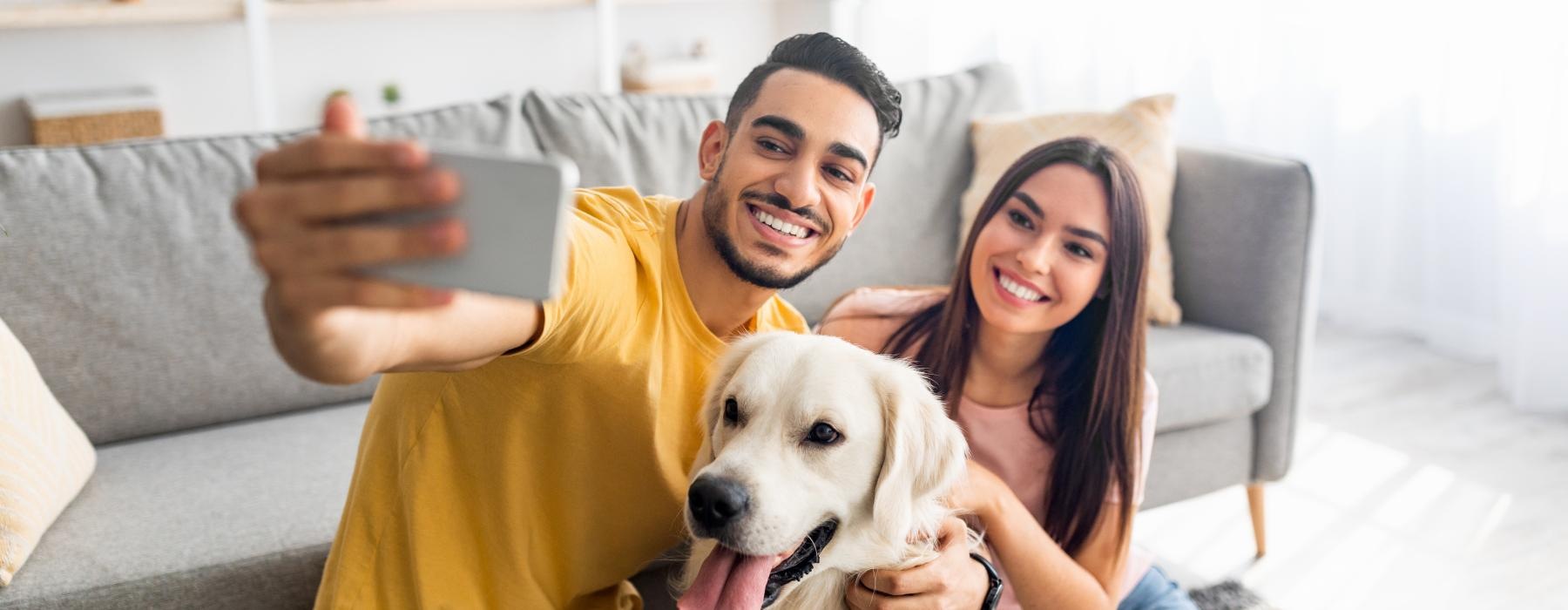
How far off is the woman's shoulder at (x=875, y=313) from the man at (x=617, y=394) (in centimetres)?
18

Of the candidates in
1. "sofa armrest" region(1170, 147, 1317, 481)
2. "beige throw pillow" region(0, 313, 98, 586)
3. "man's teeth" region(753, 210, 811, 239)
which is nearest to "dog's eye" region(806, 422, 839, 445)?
"man's teeth" region(753, 210, 811, 239)

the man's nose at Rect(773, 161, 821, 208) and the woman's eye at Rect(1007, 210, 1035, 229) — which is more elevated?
the man's nose at Rect(773, 161, 821, 208)

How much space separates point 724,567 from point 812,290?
143 cm

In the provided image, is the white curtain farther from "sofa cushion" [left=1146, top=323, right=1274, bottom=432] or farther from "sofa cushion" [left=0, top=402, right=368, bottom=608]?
"sofa cushion" [left=0, top=402, right=368, bottom=608]

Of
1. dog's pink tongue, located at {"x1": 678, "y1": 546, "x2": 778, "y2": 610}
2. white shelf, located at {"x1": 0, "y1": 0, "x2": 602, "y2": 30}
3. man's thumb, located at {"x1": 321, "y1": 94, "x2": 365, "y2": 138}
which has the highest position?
man's thumb, located at {"x1": 321, "y1": 94, "x2": 365, "y2": 138}

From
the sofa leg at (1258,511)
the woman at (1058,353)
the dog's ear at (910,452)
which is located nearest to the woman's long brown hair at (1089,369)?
the woman at (1058,353)

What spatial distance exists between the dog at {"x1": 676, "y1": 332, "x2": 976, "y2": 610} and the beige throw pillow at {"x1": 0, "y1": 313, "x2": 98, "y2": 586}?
1.01 metres

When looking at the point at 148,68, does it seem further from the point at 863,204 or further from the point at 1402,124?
the point at 1402,124

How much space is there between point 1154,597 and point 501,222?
1441 mm

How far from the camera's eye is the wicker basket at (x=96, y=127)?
12.0 ft

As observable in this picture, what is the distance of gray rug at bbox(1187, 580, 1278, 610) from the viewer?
243 cm

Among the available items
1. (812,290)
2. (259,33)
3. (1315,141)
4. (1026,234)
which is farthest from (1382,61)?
(259,33)

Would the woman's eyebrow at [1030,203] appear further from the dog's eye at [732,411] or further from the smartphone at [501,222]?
the smartphone at [501,222]

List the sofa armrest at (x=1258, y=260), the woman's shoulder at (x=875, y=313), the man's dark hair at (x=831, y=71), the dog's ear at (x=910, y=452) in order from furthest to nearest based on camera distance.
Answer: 1. the sofa armrest at (x=1258, y=260)
2. the woman's shoulder at (x=875, y=313)
3. the man's dark hair at (x=831, y=71)
4. the dog's ear at (x=910, y=452)
